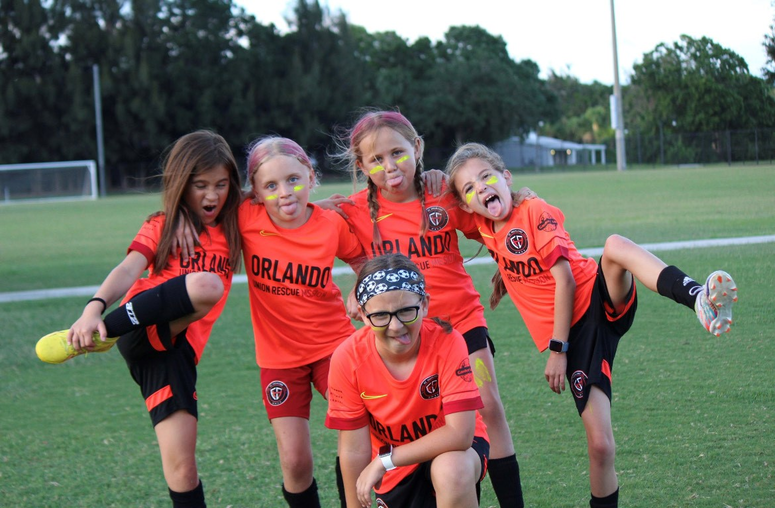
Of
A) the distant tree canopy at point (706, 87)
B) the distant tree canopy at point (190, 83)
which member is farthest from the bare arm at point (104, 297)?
the distant tree canopy at point (190, 83)

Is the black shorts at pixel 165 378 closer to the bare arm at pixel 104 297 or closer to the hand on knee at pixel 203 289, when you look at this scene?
the bare arm at pixel 104 297

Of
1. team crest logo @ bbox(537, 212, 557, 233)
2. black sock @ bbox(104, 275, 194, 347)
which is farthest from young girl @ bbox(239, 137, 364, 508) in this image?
team crest logo @ bbox(537, 212, 557, 233)

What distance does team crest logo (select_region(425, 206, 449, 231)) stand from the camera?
3.73 meters

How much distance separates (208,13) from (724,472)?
53190mm

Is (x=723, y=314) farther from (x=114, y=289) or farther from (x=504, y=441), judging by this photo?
(x=114, y=289)

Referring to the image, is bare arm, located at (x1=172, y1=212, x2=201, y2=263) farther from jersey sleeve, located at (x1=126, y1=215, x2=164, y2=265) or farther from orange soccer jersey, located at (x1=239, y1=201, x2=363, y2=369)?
orange soccer jersey, located at (x1=239, y1=201, x2=363, y2=369)

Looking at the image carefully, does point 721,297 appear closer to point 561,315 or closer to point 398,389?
point 561,315

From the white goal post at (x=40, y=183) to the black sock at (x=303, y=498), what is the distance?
1462 inches

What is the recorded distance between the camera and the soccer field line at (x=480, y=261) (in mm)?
9898

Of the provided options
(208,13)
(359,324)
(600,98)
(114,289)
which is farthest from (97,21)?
(114,289)

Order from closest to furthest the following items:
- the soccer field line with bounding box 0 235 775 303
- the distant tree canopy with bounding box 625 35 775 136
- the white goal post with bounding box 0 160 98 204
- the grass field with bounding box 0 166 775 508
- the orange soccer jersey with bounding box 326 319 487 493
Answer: the orange soccer jersey with bounding box 326 319 487 493, the grass field with bounding box 0 166 775 508, the distant tree canopy with bounding box 625 35 775 136, the soccer field line with bounding box 0 235 775 303, the white goal post with bounding box 0 160 98 204

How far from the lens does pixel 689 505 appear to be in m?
3.46

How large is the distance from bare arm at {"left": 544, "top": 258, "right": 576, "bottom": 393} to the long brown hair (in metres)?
1.44

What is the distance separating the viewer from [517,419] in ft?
15.4
